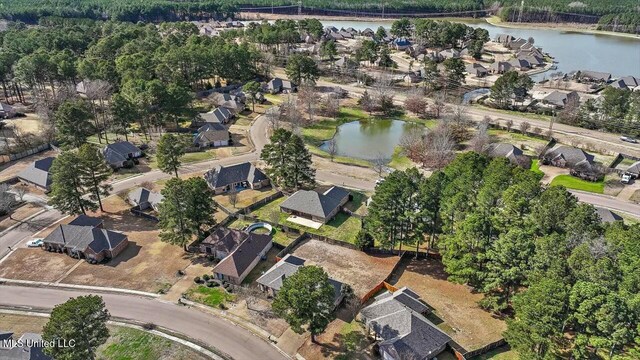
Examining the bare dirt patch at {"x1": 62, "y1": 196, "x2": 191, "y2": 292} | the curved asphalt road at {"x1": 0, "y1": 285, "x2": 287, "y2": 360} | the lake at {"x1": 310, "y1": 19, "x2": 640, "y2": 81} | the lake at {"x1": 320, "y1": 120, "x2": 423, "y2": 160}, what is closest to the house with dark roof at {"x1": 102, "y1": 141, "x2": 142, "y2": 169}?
the bare dirt patch at {"x1": 62, "y1": 196, "x2": 191, "y2": 292}

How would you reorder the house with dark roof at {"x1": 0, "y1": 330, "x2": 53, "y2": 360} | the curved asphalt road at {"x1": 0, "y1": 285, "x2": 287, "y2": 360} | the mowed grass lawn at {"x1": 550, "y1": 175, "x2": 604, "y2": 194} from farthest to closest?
1. the mowed grass lawn at {"x1": 550, "y1": 175, "x2": 604, "y2": 194}
2. the curved asphalt road at {"x1": 0, "y1": 285, "x2": 287, "y2": 360}
3. the house with dark roof at {"x1": 0, "y1": 330, "x2": 53, "y2": 360}

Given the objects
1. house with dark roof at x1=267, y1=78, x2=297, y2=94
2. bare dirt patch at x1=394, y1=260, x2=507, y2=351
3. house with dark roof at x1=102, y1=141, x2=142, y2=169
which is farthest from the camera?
house with dark roof at x1=267, y1=78, x2=297, y2=94

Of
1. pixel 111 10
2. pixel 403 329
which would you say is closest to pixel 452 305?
pixel 403 329

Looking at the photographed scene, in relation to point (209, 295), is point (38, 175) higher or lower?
higher

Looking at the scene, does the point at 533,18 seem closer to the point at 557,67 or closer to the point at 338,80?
the point at 557,67

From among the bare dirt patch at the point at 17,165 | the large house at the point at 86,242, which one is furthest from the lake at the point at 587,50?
the bare dirt patch at the point at 17,165

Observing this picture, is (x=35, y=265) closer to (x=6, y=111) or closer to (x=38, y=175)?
(x=38, y=175)

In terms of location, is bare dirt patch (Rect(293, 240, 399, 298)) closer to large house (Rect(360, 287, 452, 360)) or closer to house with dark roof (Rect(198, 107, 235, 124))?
large house (Rect(360, 287, 452, 360))
